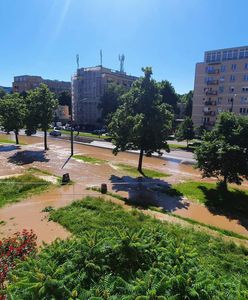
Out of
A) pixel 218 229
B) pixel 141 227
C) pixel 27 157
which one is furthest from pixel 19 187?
pixel 218 229

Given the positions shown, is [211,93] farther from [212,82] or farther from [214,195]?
[214,195]

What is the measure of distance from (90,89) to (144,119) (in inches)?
2243

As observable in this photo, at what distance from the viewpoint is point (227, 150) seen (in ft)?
64.2

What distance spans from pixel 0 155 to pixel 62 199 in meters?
19.4

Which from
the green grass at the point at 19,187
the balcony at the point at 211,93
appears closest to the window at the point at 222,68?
the balcony at the point at 211,93

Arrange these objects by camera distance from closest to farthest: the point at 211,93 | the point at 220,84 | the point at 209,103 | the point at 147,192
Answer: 1. the point at 147,192
2. the point at 220,84
3. the point at 211,93
4. the point at 209,103

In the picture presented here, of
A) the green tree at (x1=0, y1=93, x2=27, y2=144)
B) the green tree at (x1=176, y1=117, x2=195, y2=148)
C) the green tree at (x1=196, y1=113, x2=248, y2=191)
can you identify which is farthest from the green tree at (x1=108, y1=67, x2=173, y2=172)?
the green tree at (x1=176, y1=117, x2=195, y2=148)

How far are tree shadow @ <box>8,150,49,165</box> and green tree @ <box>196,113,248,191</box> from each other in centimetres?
1991

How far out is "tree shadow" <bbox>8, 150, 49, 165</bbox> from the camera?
30875 millimetres

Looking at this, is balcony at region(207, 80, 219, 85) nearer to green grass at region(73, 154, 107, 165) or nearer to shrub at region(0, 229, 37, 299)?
green grass at region(73, 154, 107, 165)

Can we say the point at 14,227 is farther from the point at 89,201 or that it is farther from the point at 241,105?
the point at 241,105

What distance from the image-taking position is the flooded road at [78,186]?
1497 centimetres

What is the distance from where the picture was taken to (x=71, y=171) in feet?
88.5

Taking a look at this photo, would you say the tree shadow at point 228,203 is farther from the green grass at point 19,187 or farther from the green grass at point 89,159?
the green grass at point 19,187
